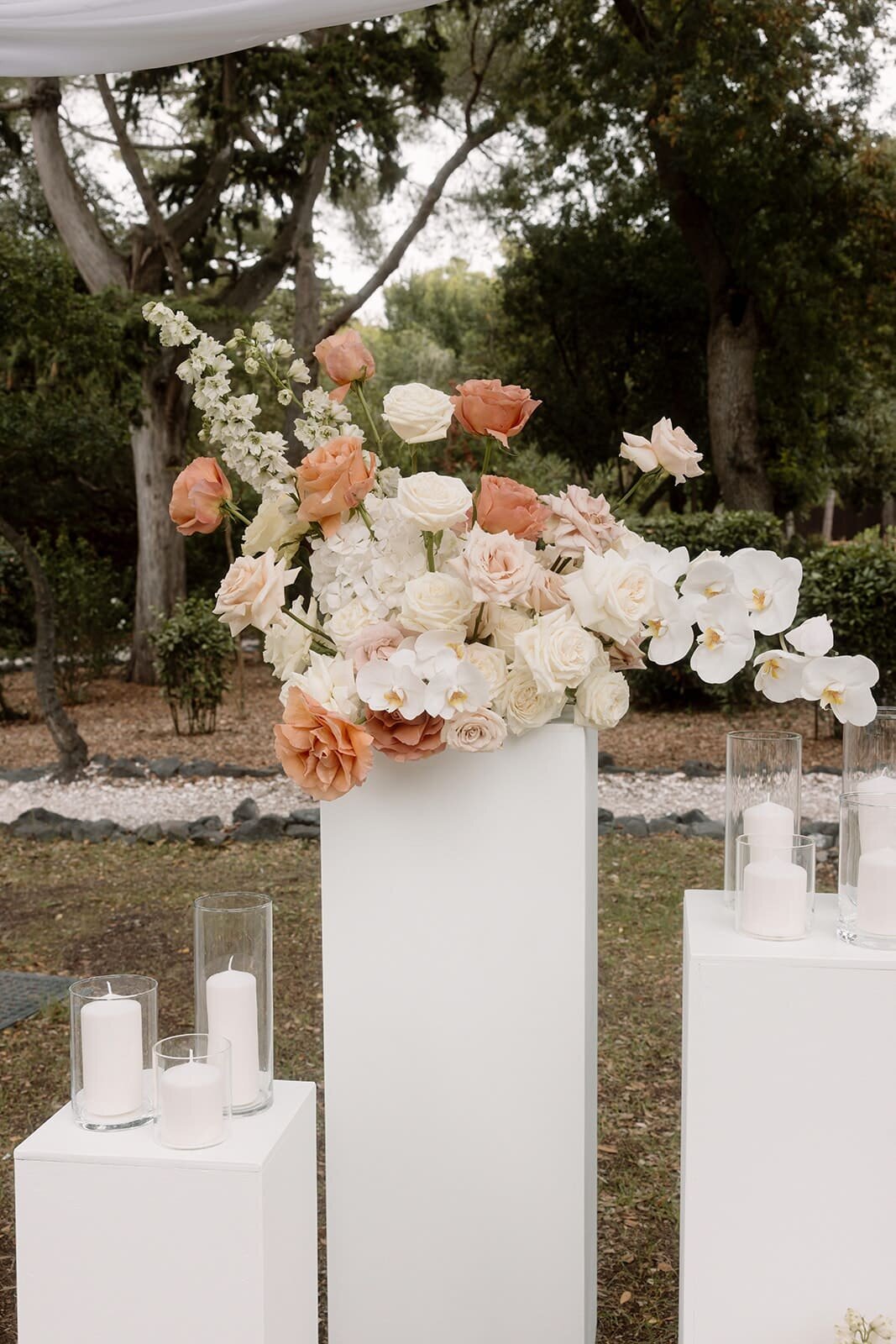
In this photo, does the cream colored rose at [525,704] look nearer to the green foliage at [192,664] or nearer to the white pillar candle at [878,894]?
the white pillar candle at [878,894]

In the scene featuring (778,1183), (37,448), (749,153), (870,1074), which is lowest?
(778,1183)

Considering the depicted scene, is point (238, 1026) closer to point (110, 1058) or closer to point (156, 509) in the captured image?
point (110, 1058)

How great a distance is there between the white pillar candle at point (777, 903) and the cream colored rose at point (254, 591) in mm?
645

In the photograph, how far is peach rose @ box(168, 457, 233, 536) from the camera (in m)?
1.59

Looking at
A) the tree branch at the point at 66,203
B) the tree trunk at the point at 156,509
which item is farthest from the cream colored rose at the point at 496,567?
the tree branch at the point at 66,203

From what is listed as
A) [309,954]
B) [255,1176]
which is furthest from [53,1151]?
[309,954]

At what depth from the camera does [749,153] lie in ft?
29.0

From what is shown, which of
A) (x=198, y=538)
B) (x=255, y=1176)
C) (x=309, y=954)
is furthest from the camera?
(x=198, y=538)

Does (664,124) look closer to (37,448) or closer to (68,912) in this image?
(37,448)

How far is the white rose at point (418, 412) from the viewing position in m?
1.54

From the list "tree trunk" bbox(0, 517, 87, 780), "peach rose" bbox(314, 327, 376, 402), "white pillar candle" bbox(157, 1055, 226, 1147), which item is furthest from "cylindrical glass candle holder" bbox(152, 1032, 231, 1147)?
"tree trunk" bbox(0, 517, 87, 780)

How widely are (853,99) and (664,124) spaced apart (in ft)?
4.83

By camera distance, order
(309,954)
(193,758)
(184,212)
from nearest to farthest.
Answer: (309,954) < (193,758) < (184,212)

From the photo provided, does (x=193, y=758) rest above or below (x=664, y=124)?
below
